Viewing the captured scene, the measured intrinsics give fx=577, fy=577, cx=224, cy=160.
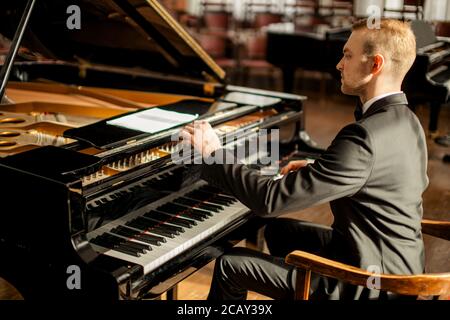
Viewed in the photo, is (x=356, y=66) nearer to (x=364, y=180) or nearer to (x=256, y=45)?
(x=364, y=180)

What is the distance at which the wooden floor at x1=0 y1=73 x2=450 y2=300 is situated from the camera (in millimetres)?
2980

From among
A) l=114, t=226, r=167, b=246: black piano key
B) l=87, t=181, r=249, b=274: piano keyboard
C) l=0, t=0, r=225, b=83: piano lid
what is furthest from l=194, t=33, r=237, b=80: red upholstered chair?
l=114, t=226, r=167, b=246: black piano key

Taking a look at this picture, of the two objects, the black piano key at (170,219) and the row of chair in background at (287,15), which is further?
the row of chair in background at (287,15)

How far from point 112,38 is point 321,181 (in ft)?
5.91

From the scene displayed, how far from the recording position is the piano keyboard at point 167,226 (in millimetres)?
1803

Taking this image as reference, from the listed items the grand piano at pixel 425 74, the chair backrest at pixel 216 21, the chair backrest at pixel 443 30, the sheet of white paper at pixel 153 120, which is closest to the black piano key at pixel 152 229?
the sheet of white paper at pixel 153 120

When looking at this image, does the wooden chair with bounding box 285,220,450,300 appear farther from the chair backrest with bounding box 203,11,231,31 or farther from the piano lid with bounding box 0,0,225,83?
the chair backrest with bounding box 203,11,231,31

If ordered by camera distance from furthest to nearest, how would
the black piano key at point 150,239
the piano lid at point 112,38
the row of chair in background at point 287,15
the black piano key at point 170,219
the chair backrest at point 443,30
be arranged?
the row of chair in background at point 287,15
the chair backrest at point 443,30
the piano lid at point 112,38
the black piano key at point 170,219
the black piano key at point 150,239

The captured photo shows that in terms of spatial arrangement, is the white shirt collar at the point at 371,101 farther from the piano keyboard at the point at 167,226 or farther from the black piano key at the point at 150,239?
the black piano key at the point at 150,239

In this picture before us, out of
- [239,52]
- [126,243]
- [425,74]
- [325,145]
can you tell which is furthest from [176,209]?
[239,52]

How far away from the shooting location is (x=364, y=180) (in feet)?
5.53
